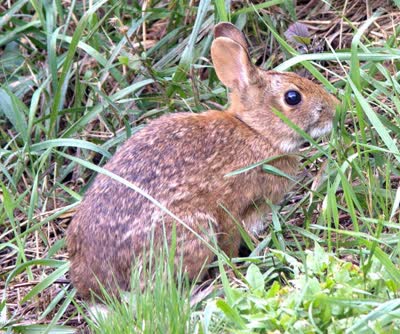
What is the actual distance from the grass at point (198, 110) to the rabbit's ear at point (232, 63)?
18 cm

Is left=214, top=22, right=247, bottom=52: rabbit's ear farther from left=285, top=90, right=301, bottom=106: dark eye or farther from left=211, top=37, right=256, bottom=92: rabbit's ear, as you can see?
left=285, top=90, right=301, bottom=106: dark eye

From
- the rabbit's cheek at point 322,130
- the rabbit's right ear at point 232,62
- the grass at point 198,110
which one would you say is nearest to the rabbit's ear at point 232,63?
the rabbit's right ear at point 232,62

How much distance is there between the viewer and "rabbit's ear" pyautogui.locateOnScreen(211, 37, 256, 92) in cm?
566

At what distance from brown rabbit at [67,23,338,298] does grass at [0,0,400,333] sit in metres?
0.15

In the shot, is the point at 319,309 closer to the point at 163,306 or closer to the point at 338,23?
the point at 163,306

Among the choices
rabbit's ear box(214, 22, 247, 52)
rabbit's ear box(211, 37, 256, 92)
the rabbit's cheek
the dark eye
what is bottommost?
the rabbit's cheek

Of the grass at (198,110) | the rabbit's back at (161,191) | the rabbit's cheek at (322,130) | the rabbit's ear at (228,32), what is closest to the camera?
the grass at (198,110)

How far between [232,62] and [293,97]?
41 cm

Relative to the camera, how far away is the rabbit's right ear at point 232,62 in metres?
5.65

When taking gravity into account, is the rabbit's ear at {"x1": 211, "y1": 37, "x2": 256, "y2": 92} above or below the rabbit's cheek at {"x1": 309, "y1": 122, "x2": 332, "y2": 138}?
above

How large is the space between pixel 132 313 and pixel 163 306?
167 mm

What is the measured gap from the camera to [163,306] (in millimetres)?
3982

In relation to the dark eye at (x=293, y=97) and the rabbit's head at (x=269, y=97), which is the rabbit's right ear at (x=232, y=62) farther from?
the dark eye at (x=293, y=97)

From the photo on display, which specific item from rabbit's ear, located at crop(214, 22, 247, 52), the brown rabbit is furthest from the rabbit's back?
rabbit's ear, located at crop(214, 22, 247, 52)
